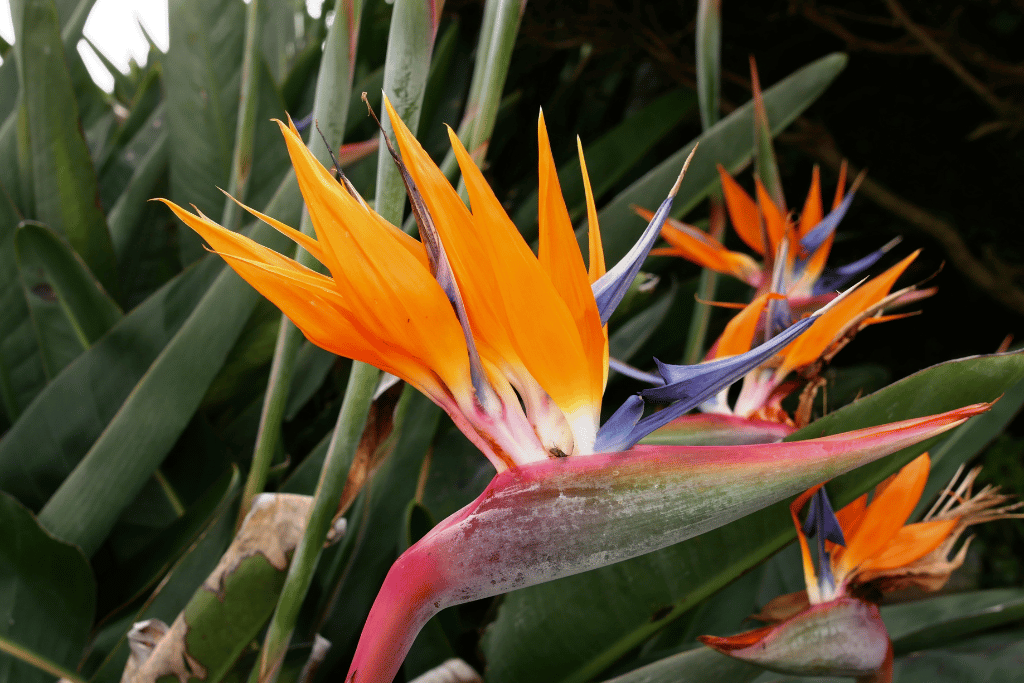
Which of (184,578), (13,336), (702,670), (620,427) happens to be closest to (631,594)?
(702,670)

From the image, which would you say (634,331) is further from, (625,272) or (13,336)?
(13,336)

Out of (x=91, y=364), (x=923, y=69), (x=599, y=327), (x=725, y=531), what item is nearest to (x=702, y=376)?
(x=599, y=327)

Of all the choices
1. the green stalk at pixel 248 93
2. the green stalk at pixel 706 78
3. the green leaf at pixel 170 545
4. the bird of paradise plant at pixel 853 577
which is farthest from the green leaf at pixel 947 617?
the green stalk at pixel 248 93

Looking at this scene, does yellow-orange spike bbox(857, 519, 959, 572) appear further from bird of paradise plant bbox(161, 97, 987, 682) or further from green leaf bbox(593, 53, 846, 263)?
green leaf bbox(593, 53, 846, 263)

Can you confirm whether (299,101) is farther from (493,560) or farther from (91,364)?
(493,560)

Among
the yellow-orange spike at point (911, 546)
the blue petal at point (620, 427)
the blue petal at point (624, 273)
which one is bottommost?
the yellow-orange spike at point (911, 546)

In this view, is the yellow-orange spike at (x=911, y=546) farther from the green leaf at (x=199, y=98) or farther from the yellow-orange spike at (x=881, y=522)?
the green leaf at (x=199, y=98)

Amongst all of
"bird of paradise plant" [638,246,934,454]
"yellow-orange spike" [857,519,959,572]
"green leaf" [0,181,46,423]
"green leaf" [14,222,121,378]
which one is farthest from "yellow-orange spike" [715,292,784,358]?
"green leaf" [0,181,46,423]
